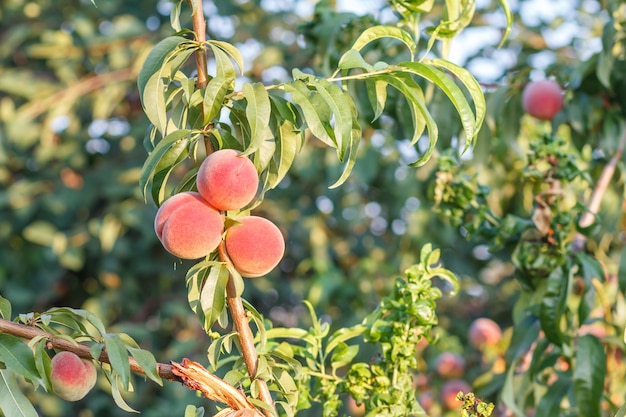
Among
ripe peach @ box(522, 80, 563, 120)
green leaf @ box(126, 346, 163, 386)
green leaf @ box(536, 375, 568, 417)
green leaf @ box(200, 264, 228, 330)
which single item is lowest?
green leaf @ box(536, 375, 568, 417)

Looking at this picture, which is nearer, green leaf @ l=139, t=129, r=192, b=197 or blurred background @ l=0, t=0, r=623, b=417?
green leaf @ l=139, t=129, r=192, b=197

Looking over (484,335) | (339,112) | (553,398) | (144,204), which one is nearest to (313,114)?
(339,112)

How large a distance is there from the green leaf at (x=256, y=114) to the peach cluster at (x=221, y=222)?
0.02 metres

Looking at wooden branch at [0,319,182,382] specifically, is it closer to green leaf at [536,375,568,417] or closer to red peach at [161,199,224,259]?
red peach at [161,199,224,259]

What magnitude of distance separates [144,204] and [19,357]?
1.88 meters

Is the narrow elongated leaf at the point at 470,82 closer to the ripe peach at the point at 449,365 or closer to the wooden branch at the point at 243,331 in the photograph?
the wooden branch at the point at 243,331

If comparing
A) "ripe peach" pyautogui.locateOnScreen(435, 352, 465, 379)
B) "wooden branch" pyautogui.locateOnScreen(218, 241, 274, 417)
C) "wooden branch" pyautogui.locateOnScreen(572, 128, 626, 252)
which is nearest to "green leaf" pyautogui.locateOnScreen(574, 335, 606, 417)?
"wooden branch" pyautogui.locateOnScreen(572, 128, 626, 252)

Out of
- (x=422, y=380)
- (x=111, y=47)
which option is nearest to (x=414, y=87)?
(x=422, y=380)

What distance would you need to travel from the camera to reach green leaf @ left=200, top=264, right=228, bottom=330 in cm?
68

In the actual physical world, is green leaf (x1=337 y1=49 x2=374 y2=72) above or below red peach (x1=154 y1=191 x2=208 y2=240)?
above

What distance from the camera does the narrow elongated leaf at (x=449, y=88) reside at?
729mm

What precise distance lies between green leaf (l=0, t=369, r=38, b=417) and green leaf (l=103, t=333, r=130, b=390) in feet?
0.24

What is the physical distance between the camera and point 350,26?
55.4 inches

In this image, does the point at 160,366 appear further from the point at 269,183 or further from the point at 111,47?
the point at 111,47
